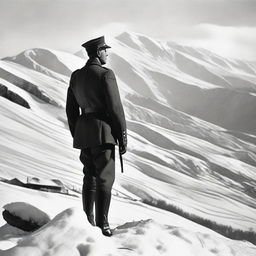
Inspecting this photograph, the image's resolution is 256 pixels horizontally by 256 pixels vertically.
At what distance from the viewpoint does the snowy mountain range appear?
13469 mm

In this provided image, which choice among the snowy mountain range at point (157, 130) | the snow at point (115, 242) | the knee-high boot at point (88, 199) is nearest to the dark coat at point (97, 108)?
the knee-high boot at point (88, 199)

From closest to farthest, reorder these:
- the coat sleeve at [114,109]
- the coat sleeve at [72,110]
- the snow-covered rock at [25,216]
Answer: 1. the coat sleeve at [114,109]
2. the coat sleeve at [72,110]
3. the snow-covered rock at [25,216]

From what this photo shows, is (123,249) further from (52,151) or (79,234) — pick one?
(52,151)

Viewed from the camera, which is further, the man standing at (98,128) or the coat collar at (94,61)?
the coat collar at (94,61)

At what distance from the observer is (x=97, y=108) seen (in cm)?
303

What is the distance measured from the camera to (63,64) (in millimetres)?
50188

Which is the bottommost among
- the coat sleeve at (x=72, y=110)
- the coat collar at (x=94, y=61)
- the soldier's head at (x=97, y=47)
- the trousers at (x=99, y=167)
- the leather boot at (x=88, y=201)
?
the leather boot at (x=88, y=201)

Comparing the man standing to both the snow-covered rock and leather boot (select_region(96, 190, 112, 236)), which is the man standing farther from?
the snow-covered rock

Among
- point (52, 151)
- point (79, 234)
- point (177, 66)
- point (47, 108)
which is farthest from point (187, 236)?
point (177, 66)

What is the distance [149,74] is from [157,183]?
141 ft

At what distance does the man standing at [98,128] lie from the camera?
296 centimetres

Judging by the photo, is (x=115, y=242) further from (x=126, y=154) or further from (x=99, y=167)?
(x=126, y=154)

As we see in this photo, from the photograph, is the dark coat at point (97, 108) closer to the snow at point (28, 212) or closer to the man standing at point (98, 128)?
the man standing at point (98, 128)

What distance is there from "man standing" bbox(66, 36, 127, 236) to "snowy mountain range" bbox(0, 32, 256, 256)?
0.81 metres
